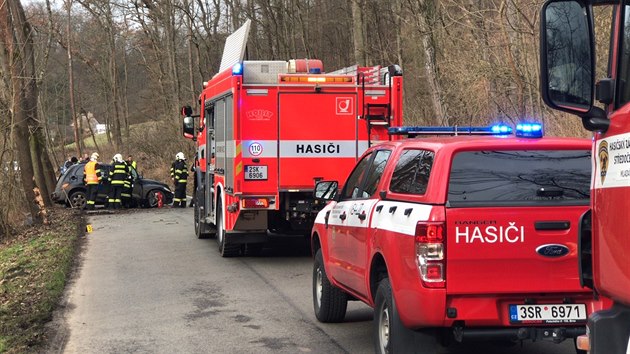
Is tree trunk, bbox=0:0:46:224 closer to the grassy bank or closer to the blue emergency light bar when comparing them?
the grassy bank

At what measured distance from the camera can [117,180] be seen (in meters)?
24.6

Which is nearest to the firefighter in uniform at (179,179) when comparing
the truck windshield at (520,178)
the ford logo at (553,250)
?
the truck windshield at (520,178)

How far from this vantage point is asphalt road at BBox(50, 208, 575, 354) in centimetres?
723

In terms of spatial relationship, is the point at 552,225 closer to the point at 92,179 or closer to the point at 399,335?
the point at 399,335

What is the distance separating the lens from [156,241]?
1612cm

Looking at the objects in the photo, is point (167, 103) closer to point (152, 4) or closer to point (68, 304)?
point (152, 4)

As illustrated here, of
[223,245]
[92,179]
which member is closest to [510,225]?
[223,245]

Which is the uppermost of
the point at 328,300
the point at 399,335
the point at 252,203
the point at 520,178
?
the point at 520,178

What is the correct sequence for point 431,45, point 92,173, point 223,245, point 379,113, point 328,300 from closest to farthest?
point 328,300
point 379,113
point 223,245
point 431,45
point 92,173

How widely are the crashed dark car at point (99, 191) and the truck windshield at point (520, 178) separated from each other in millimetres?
21080

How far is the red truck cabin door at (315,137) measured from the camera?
1203 cm

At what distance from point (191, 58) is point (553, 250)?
37571mm

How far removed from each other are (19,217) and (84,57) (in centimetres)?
3144

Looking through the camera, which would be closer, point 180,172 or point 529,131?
point 529,131
